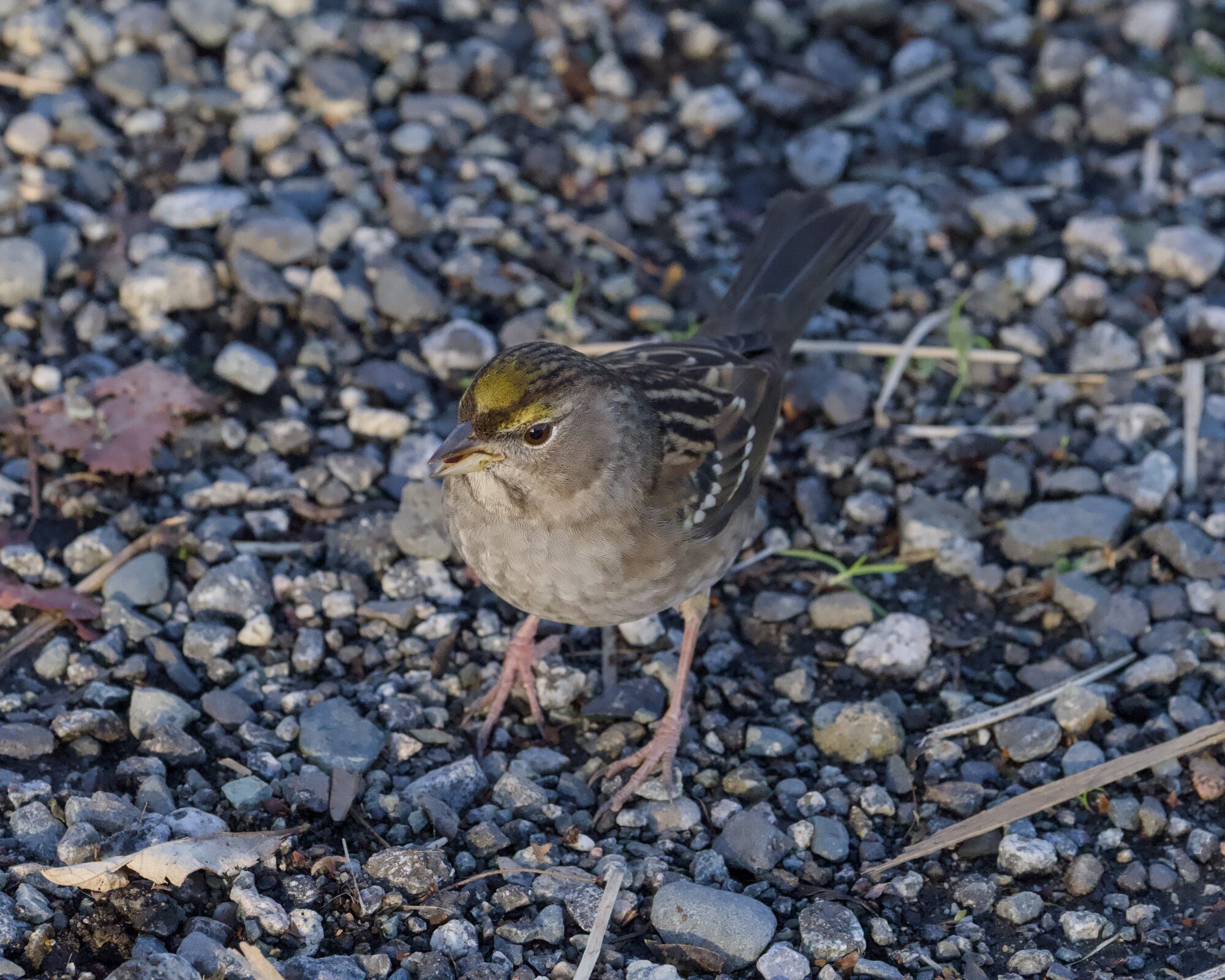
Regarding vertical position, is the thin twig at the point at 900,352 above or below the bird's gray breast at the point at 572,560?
below

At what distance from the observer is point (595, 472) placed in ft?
13.8

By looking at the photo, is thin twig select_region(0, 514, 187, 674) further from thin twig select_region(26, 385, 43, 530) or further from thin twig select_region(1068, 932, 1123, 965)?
thin twig select_region(1068, 932, 1123, 965)

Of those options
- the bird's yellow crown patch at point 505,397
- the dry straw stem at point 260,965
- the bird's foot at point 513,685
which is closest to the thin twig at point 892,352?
the bird's foot at point 513,685

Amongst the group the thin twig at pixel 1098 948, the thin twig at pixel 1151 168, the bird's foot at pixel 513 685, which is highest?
the thin twig at pixel 1151 168

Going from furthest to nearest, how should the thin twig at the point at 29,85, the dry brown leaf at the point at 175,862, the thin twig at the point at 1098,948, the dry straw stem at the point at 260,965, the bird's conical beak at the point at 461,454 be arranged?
the thin twig at the point at 29,85
the bird's conical beak at the point at 461,454
the thin twig at the point at 1098,948
the dry brown leaf at the point at 175,862
the dry straw stem at the point at 260,965

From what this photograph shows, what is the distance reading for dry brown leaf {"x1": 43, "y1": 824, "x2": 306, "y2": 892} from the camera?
11.7 ft

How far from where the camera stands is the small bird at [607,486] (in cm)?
402

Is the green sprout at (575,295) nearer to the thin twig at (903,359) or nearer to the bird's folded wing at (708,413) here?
the bird's folded wing at (708,413)

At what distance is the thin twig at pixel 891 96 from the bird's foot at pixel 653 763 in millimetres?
3644

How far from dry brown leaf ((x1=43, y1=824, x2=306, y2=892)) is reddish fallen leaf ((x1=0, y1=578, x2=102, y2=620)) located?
3.67ft

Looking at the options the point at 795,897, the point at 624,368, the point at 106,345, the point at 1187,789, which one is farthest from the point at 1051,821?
the point at 106,345

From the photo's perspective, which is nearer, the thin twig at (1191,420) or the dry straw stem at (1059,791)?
the dry straw stem at (1059,791)

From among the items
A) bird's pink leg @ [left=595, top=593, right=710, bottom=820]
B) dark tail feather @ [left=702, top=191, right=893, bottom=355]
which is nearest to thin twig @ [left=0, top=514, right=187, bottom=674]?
bird's pink leg @ [left=595, top=593, right=710, bottom=820]

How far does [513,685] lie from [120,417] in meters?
1.83
